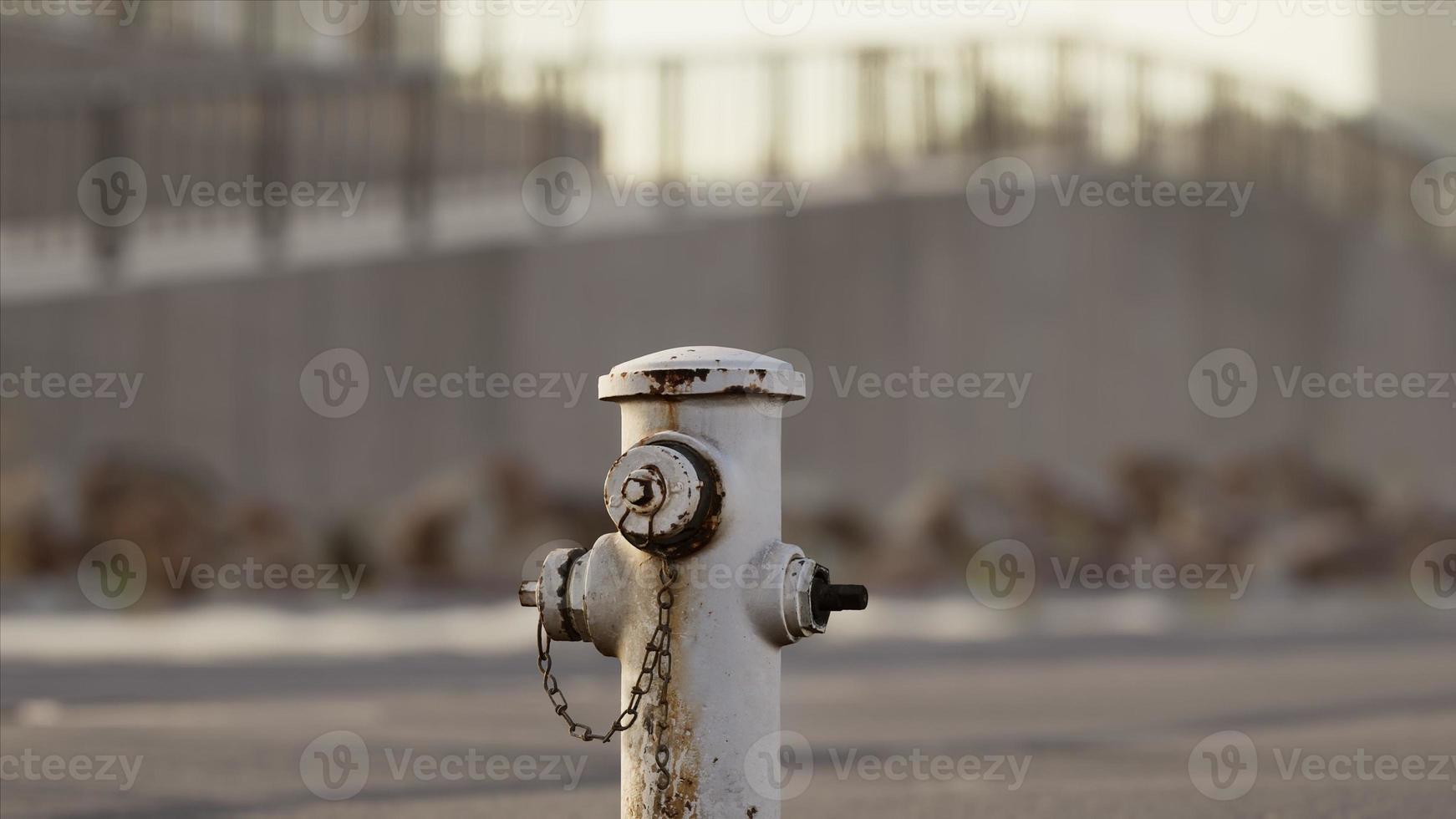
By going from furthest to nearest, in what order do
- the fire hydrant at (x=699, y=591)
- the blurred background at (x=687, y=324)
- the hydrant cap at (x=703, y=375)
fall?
the blurred background at (x=687, y=324)
the hydrant cap at (x=703, y=375)
the fire hydrant at (x=699, y=591)

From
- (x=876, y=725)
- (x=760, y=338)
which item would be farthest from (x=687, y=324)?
(x=876, y=725)

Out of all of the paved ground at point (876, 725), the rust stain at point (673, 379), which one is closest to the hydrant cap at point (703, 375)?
the rust stain at point (673, 379)

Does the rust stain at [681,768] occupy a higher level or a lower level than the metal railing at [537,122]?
lower

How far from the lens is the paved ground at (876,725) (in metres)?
5.72

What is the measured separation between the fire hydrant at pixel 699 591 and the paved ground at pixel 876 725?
6.02 ft

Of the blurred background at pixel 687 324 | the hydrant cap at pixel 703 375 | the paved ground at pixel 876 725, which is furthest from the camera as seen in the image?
the blurred background at pixel 687 324

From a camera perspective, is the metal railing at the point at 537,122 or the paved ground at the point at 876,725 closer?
the paved ground at the point at 876,725

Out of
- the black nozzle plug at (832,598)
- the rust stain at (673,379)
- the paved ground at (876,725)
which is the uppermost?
the rust stain at (673,379)

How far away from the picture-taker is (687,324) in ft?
61.1

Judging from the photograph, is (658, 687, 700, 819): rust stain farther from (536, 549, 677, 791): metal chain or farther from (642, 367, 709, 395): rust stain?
(642, 367, 709, 395): rust stain

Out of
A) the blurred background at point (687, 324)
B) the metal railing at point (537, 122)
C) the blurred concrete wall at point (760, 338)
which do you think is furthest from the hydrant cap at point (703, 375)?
the metal railing at point (537, 122)

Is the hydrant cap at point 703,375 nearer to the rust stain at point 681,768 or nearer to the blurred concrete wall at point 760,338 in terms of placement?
the rust stain at point 681,768

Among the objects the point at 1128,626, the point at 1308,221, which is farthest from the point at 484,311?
the point at 1308,221

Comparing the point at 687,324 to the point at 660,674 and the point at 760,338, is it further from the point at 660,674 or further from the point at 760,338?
the point at 660,674
